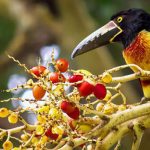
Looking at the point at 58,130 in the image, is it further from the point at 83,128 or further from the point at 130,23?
the point at 130,23

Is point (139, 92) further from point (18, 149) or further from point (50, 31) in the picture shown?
point (18, 149)

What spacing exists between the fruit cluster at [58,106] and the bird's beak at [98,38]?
1.55 ft

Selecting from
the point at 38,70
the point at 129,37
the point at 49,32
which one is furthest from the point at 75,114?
the point at 49,32

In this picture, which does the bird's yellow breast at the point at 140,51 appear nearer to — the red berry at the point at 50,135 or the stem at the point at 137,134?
the stem at the point at 137,134

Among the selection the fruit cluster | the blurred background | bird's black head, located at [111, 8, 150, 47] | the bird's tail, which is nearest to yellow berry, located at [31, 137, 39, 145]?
the fruit cluster

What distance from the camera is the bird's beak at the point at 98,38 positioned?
1816 mm

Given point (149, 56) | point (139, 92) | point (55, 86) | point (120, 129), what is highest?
point (139, 92)

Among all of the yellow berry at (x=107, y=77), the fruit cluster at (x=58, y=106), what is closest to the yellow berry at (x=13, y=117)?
the fruit cluster at (x=58, y=106)

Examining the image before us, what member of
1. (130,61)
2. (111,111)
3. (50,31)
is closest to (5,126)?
(50,31)

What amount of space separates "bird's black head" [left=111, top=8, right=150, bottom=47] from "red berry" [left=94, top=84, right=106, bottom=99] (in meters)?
0.75

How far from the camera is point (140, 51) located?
193 centimetres

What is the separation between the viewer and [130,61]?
197cm

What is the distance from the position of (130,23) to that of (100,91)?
2.71 ft

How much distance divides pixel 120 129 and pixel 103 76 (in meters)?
0.17
